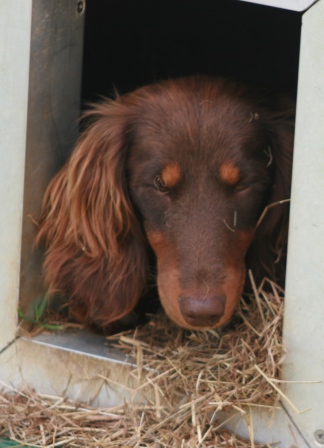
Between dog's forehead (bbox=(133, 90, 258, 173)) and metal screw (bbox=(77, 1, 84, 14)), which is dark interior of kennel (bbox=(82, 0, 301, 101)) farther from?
dog's forehead (bbox=(133, 90, 258, 173))

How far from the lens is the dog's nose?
2730 millimetres

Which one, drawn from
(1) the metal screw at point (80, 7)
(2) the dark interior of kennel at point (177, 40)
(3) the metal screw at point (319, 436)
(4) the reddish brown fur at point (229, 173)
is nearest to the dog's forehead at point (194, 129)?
(4) the reddish brown fur at point (229, 173)

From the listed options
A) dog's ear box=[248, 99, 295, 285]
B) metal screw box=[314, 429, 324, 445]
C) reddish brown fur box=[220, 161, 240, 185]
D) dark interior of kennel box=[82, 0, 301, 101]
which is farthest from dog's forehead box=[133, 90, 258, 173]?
dark interior of kennel box=[82, 0, 301, 101]

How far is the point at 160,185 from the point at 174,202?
10cm

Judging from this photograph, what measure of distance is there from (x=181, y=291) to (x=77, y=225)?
2.43ft

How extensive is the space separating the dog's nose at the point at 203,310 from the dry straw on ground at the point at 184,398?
155mm

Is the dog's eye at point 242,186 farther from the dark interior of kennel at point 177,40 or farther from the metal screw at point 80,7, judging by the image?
→ the dark interior of kennel at point 177,40

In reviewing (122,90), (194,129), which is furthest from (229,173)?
(122,90)

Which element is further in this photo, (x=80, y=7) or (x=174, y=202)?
(x=80, y=7)

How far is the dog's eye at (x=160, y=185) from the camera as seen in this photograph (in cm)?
305

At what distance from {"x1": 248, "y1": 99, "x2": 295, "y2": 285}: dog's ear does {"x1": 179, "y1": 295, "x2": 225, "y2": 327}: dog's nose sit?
0.53 meters

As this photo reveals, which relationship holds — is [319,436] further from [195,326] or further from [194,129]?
[194,129]

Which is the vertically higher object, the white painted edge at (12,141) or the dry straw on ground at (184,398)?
the white painted edge at (12,141)

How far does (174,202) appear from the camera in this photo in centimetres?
303
